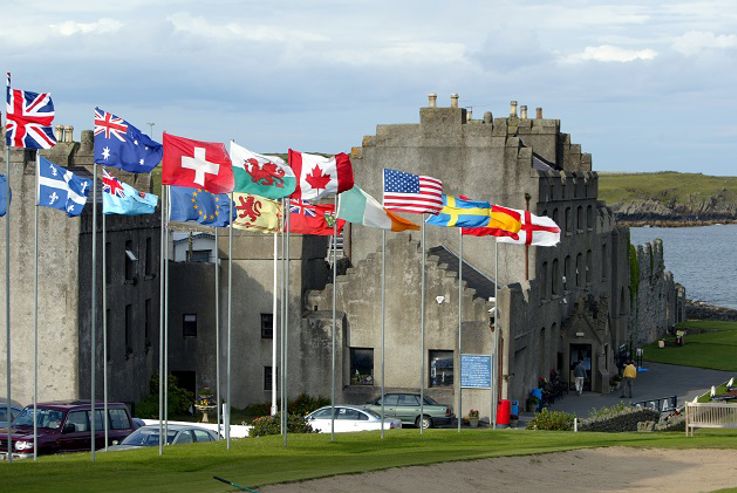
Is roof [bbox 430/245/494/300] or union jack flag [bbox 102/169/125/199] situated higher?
union jack flag [bbox 102/169/125/199]

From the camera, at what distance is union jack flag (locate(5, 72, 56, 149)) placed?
37750 mm

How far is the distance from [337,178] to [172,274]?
74.9 ft

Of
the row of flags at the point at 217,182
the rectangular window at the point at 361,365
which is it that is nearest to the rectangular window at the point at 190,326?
the rectangular window at the point at 361,365

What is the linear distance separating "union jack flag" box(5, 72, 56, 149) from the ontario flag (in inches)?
410

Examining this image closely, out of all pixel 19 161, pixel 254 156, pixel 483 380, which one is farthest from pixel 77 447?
pixel 483 380

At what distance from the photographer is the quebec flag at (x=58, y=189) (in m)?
39.4

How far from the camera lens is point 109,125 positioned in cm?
3666

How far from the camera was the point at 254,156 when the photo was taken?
121ft

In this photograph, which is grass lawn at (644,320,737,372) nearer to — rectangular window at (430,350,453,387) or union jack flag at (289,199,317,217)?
rectangular window at (430,350,453,387)

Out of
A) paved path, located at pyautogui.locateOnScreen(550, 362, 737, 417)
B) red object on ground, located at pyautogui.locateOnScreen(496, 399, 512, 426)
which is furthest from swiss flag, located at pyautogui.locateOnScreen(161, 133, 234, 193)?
paved path, located at pyautogui.locateOnScreen(550, 362, 737, 417)

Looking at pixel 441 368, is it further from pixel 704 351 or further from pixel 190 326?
pixel 704 351

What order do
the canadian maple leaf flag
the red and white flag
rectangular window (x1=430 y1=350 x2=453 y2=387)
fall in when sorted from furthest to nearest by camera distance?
rectangular window (x1=430 y1=350 x2=453 y2=387) < the red and white flag < the canadian maple leaf flag

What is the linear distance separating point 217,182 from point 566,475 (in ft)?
34.7

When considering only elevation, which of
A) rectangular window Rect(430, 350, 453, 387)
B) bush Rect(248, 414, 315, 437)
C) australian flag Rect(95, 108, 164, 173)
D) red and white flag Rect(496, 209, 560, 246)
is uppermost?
australian flag Rect(95, 108, 164, 173)
